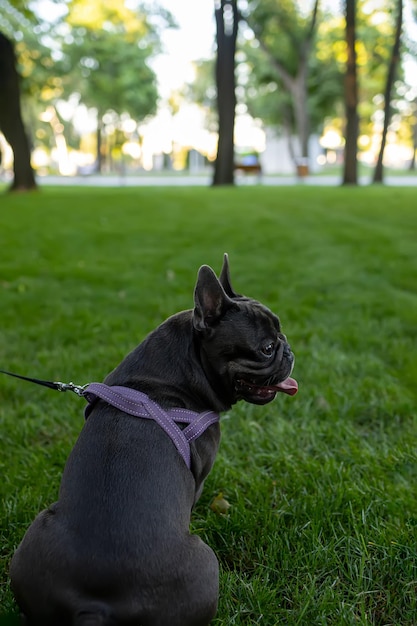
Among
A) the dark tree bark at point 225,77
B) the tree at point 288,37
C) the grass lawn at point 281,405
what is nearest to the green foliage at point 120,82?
the tree at point 288,37

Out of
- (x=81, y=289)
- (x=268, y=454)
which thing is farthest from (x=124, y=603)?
(x=81, y=289)

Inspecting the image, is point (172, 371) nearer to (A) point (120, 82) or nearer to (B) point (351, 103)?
(B) point (351, 103)

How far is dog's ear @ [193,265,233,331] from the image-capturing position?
250 cm

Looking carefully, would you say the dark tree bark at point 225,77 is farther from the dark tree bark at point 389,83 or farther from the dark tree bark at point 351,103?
the dark tree bark at point 389,83

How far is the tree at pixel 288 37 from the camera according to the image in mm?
32188

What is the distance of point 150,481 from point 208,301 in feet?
2.65

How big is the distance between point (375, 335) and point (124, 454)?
4125 millimetres

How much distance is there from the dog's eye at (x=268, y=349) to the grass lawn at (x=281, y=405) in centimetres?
97

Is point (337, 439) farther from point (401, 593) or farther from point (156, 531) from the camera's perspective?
point (156, 531)

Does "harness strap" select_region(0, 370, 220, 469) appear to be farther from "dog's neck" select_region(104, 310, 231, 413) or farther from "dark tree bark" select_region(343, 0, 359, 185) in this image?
"dark tree bark" select_region(343, 0, 359, 185)

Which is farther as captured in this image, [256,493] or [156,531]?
[256,493]

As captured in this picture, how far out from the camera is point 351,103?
2445 cm

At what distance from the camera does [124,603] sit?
191 centimetres

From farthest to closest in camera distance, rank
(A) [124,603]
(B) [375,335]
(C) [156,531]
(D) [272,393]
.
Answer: (B) [375,335] → (D) [272,393] → (C) [156,531] → (A) [124,603]
